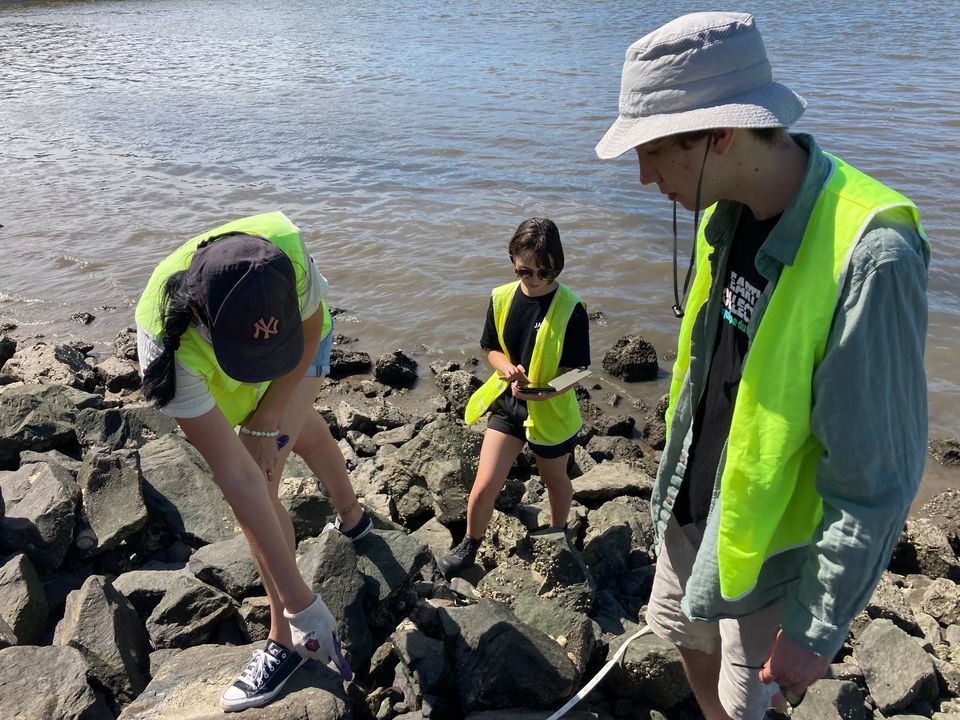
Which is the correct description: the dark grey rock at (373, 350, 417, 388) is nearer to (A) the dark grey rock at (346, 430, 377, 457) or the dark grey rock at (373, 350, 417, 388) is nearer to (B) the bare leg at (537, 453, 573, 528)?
(A) the dark grey rock at (346, 430, 377, 457)

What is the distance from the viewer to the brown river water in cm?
816

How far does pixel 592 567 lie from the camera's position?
402cm

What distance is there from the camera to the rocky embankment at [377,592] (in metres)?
3.03

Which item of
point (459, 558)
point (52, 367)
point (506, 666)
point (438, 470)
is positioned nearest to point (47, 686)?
point (506, 666)

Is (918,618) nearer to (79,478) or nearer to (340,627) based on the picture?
(340,627)

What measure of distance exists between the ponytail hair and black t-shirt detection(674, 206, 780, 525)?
5.11ft

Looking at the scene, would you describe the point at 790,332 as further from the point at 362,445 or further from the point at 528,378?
the point at 362,445

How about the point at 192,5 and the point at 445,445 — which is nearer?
the point at 445,445

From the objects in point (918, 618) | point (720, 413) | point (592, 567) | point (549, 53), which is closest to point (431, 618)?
point (592, 567)

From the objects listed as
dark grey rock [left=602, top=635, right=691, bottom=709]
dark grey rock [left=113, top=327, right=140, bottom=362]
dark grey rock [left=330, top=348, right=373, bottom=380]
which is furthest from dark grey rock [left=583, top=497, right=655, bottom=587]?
dark grey rock [left=113, top=327, right=140, bottom=362]

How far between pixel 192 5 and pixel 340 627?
38216mm

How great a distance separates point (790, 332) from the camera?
68.4 inches

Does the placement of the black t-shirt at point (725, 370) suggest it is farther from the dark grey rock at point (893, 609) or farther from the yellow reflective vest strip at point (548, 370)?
→ the dark grey rock at point (893, 609)

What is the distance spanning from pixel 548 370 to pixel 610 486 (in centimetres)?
124
